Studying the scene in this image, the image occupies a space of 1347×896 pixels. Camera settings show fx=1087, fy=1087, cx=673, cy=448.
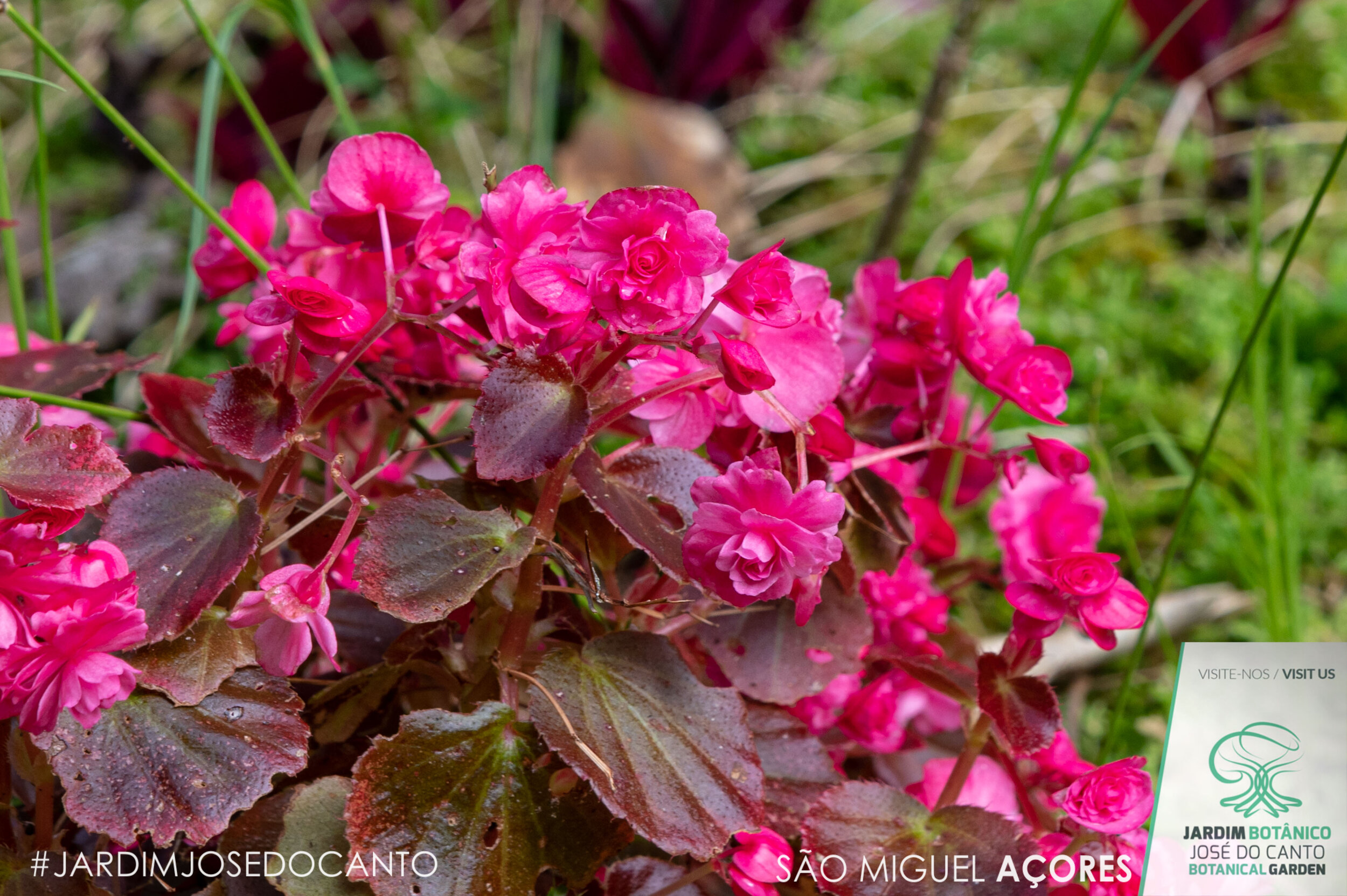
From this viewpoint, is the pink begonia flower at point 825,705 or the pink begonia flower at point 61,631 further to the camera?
the pink begonia flower at point 825,705

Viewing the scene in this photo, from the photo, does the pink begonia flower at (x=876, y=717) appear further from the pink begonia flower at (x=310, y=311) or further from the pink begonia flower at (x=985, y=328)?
the pink begonia flower at (x=310, y=311)

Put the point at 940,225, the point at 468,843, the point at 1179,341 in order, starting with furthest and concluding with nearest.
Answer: the point at 940,225 < the point at 1179,341 < the point at 468,843

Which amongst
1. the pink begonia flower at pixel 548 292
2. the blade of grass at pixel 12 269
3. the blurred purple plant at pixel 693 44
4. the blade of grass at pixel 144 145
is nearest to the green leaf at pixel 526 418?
the pink begonia flower at pixel 548 292

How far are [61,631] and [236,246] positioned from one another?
28cm

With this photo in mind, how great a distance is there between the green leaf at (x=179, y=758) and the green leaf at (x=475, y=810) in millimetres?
41

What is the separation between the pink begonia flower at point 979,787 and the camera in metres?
0.63

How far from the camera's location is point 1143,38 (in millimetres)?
1938

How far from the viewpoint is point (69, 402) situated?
0.56m

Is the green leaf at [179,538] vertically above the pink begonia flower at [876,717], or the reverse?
the pink begonia flower at [876,717]

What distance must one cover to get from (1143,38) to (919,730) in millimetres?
1648

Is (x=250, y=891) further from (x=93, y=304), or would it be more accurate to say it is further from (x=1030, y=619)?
(x=93, y=304)

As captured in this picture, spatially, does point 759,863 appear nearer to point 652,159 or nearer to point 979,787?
point 979,787

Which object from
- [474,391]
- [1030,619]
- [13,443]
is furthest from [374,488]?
[1030,619]

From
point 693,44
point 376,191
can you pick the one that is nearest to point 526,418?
point 376,191
